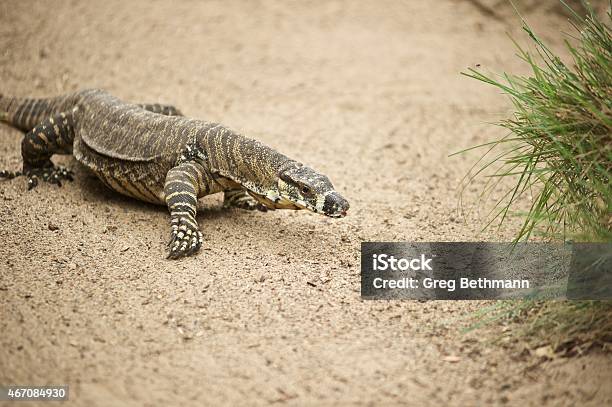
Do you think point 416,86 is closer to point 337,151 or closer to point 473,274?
point 337,151

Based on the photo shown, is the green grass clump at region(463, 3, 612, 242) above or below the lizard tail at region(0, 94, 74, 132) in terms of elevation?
below

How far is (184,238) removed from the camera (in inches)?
262

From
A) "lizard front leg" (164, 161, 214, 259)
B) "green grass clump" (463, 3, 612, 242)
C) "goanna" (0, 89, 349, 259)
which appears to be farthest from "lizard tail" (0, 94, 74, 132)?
"green grass clump" (463, 3, 612, 242)

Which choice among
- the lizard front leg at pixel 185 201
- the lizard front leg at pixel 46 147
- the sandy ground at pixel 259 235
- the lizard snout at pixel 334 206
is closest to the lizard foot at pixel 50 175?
the lizard front leg at pixel 46 147

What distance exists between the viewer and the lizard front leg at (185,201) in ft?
21.7

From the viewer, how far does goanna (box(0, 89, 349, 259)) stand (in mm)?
→ 6758

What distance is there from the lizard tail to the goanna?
16cm

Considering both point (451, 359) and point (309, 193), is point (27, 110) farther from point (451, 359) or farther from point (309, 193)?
point (451, 359)

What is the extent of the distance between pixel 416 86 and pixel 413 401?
8584 millimetres

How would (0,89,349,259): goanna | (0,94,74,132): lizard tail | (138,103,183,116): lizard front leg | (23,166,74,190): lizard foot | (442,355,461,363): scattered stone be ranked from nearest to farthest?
(442,355,461,363): scattered stone
(0,89,349,259): goanna
(23,166,74,190): lizard foot
(138,103,183,116): lizard front leg
(0,94,74,132): lizard tail

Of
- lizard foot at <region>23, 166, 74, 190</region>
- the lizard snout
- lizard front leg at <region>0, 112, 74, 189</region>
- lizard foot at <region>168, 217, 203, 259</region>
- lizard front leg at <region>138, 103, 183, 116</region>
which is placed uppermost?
lizard front leg at <region>138, 103, 183, 116</region>

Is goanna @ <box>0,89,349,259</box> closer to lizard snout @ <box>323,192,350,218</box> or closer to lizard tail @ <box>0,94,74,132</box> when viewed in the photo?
lizard snout @ <box>323,192,350,218</box>

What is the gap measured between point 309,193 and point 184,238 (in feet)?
4.72

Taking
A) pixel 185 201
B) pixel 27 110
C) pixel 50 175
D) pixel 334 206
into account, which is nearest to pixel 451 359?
pixel 334 206
